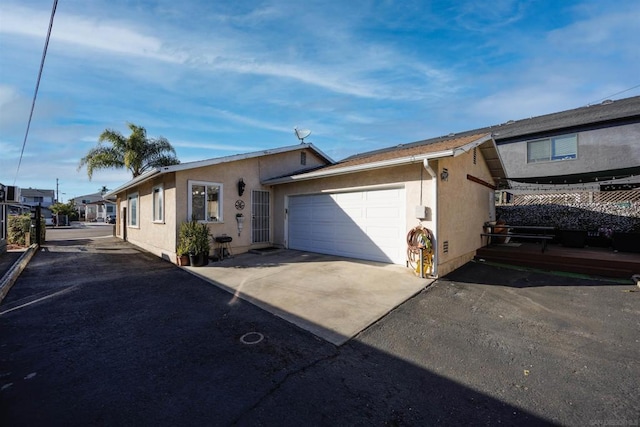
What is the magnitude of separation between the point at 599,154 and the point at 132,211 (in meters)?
21.9

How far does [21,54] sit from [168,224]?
16.5 feet

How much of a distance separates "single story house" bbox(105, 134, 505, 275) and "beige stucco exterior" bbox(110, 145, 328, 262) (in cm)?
3

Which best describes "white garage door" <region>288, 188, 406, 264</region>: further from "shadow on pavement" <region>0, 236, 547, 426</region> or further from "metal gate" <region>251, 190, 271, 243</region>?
"shadow on pavement" <region>0, 236, 547, 426</region>

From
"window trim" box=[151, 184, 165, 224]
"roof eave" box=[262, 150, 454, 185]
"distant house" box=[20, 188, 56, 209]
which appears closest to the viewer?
"roof eave" box=[262, 150, 454, 185]

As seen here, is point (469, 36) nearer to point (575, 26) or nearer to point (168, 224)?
point (575, 26)

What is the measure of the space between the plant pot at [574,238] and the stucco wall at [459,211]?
260cm

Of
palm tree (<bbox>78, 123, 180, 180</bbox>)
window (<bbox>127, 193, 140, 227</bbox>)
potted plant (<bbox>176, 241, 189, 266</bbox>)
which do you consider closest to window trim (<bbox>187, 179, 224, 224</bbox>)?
potted plant (<bbox>176, 241, 189, 266</bbox>)

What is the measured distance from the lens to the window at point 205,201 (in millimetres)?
8748

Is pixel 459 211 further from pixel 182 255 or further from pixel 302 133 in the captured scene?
pixel 182 255

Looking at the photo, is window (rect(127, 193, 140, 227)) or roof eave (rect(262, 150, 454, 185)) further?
window (rect(127, 193, 140, 227))

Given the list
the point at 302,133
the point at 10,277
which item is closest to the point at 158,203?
the point at 10,277

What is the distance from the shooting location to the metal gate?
10.3 meters

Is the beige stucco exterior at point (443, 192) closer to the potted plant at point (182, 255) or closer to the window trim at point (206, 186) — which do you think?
the window trim at point (206, 186)

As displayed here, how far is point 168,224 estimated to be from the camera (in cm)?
898
